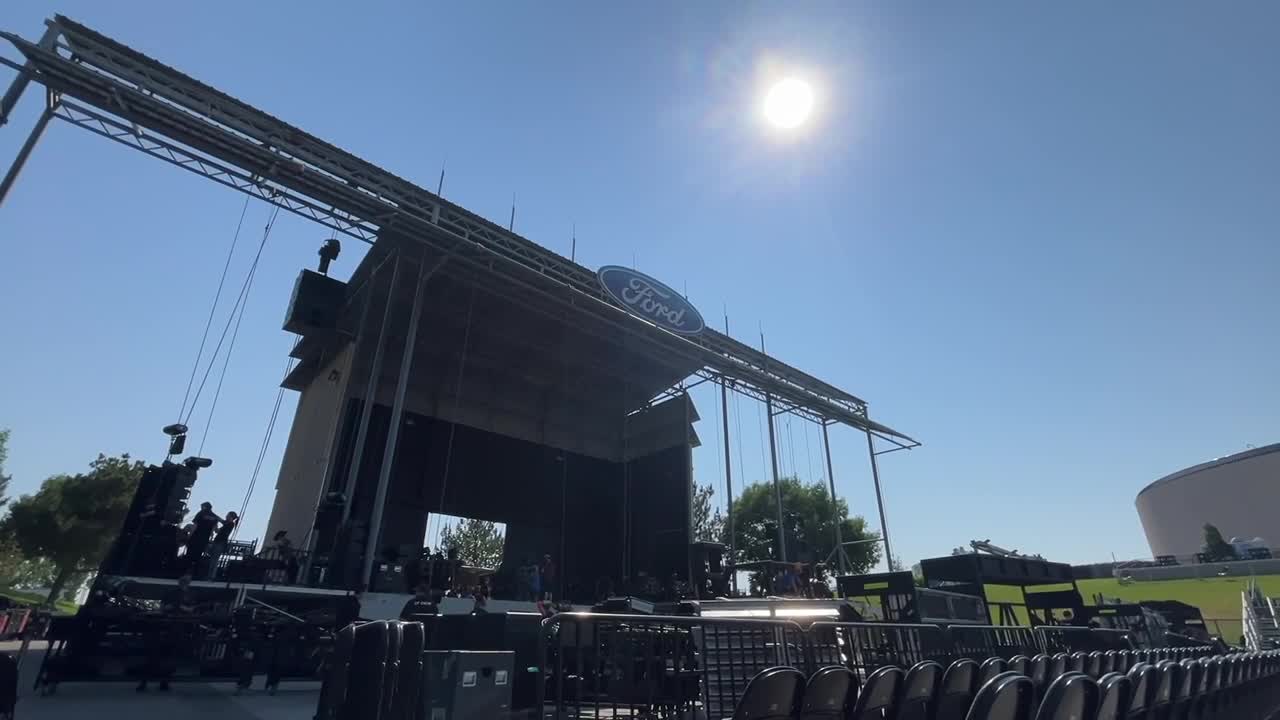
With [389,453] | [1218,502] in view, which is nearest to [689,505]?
[389,453]

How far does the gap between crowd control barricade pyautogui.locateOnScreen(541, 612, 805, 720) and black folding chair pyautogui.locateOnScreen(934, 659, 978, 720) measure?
116cm

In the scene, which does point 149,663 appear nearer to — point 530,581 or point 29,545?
point 530,581

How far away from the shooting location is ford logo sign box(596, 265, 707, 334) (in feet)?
53.2

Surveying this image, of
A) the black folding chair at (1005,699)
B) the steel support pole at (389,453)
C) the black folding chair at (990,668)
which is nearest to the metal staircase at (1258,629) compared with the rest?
the black folding chair at (990,668)

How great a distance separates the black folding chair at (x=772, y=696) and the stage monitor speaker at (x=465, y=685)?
3.72 ft

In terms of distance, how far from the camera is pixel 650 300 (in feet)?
56.1

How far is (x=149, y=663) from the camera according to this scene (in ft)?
23.7

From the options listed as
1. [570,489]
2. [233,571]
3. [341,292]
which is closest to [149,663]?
[233,571]

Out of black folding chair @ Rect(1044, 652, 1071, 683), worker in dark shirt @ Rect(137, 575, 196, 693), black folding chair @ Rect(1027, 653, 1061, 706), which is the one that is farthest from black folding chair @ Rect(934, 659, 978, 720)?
worker in dark shirt @ Rect(137, 575, 196, 693)

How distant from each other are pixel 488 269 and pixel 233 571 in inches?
315

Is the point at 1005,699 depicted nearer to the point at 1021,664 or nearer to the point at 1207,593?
the point at 1021,664

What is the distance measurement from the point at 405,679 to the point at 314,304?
15.0m

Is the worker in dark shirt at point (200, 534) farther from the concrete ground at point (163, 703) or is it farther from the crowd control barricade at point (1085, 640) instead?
the crowd control barricade at point (1085, 640)

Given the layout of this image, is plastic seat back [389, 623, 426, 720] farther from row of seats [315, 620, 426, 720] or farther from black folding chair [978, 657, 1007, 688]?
black folding chair [978, 657, 1007, 688]
